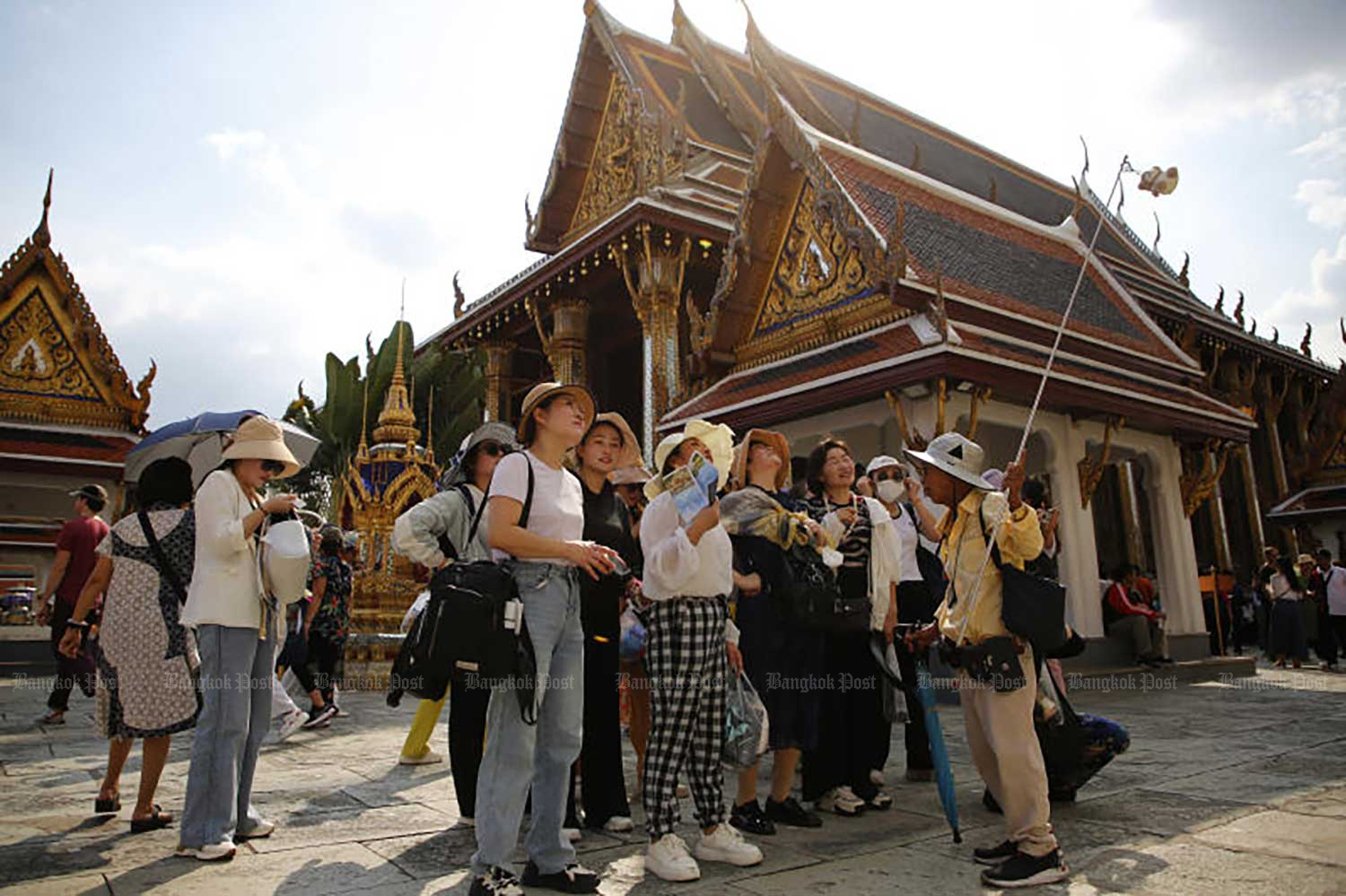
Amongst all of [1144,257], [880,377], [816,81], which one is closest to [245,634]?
[880,377]

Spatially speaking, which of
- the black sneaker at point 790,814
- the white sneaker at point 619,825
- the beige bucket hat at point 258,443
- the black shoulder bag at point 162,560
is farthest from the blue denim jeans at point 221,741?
the black sneaker at point 790,814

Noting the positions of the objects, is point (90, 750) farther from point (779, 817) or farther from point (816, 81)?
point (816, 81)

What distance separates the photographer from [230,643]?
3.10 metres

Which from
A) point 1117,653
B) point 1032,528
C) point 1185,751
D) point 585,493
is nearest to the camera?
point 1032,528

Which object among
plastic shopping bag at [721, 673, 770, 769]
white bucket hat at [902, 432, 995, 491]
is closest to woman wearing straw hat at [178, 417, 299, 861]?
plastic shopping bag at [721, 673, 770, 769]

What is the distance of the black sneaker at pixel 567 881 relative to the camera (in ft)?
8.45

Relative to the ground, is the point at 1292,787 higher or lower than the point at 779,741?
lower

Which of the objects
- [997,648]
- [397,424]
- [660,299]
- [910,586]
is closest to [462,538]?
[997,648]

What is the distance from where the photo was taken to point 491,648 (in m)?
2.44

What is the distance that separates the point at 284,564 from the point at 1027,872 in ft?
8.82

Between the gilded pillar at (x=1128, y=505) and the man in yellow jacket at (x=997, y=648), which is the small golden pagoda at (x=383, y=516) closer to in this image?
the man in yellow jacket at (x=997, y=648)

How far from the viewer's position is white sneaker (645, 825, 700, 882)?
2686mm

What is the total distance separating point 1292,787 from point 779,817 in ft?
7.60

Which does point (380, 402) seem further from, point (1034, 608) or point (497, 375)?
point (1034, 608)
